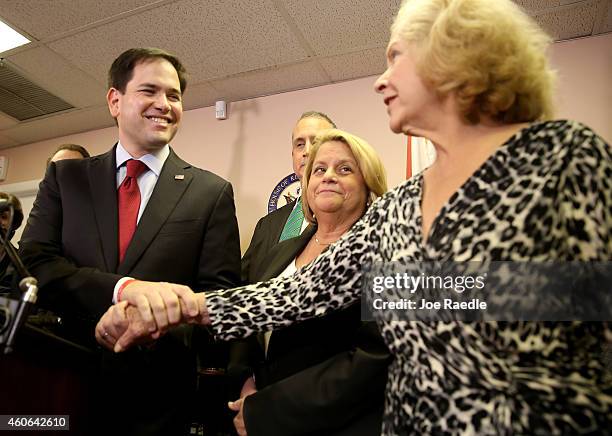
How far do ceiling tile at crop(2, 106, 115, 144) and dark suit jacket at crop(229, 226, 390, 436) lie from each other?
12.5 ft

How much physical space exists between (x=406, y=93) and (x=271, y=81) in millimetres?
2961

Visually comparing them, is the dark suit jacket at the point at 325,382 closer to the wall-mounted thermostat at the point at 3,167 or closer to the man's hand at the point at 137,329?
the man's hand at the point at 137,329

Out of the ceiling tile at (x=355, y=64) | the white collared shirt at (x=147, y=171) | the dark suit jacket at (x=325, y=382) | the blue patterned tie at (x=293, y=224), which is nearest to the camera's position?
the dark suit jacket at (x=325, y=382)

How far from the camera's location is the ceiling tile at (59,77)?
Answer: 3610 millimetres

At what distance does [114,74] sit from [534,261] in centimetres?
178

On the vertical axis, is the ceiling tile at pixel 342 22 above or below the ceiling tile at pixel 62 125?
below

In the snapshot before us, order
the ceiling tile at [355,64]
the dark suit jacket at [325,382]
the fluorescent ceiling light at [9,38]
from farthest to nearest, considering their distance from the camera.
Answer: the ceiling tile at [355,64]
the fluorescent ceiling light at [9,38]
the dark suit jacket at [325,382]

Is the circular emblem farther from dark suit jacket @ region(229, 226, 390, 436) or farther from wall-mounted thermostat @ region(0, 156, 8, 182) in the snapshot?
wall-mounted thermostat @ region(0, 156, 8, 182)

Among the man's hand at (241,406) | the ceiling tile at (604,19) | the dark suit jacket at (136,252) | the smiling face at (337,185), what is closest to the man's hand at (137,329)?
the dark suit jacket at (136,252)

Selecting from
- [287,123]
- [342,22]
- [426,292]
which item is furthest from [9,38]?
[426,292]

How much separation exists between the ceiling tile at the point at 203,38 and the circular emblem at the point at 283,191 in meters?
0.88

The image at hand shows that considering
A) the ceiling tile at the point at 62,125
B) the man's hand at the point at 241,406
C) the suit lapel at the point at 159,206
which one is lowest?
the man's hand at the point at 241,406

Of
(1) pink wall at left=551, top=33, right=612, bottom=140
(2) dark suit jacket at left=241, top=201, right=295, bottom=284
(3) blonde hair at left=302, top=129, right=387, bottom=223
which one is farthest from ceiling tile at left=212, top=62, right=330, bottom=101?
(3) blonde hair at left=302, top=129, right=387, bottom=223

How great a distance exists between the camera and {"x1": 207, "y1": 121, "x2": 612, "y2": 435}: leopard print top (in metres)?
0.76
